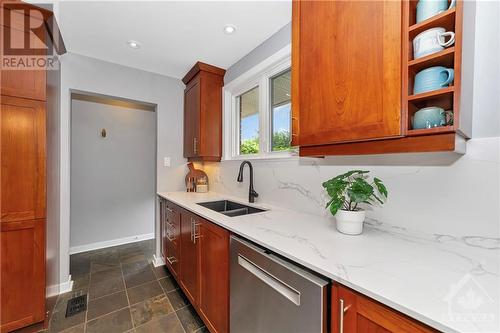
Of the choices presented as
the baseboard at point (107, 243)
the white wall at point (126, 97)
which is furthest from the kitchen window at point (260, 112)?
the baseboard at point (107, 243)

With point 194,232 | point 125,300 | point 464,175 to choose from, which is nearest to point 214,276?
point 194,232

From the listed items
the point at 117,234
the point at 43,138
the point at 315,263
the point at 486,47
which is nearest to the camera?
the point at 315,263

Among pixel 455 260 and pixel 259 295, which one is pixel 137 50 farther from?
pixel 455 260

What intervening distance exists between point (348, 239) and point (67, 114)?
2698 mm

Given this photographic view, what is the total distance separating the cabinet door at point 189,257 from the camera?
1635 millimetres

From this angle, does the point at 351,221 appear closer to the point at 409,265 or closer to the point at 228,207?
the point at 409,265

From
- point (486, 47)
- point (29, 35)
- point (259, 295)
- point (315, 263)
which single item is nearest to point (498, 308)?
point (315, 263)

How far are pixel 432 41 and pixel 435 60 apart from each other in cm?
7

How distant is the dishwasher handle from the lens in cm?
Result: 85

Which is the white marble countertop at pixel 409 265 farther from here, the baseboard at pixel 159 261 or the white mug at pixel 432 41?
the baseboard at pixel 159 261

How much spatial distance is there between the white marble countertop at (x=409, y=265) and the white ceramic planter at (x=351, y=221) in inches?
1.4

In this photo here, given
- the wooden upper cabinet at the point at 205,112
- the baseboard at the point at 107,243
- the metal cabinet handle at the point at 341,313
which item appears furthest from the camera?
the baseboard at the point at 107,243

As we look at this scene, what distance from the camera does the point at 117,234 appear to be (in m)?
3.28

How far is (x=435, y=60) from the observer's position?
0.80 m
